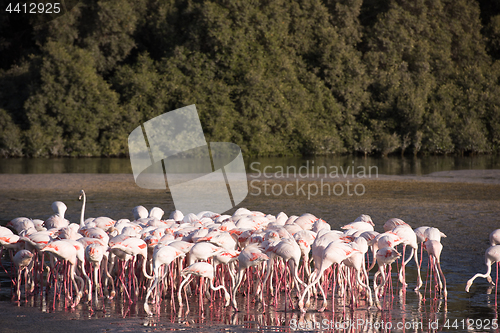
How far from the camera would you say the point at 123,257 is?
603 centimetres

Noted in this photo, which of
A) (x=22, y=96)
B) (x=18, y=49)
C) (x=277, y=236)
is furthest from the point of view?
(x=18, y=49)

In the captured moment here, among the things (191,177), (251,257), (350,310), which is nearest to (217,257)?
(251,257)

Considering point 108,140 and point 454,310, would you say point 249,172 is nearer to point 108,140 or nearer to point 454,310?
point 108,140

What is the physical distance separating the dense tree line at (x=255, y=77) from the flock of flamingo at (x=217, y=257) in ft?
83.1

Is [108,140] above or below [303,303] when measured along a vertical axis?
above

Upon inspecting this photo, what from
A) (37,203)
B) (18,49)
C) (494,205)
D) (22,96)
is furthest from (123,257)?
(18,49)

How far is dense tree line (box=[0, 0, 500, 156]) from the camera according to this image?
31656 mm

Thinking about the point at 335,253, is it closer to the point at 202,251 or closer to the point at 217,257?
the point at 217,257

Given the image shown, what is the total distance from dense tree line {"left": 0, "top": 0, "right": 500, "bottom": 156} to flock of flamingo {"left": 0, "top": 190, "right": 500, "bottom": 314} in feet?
83.1

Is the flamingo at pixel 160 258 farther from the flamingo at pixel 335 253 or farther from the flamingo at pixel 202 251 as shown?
the flamingo at pixel 335 253

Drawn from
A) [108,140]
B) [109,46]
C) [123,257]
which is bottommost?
[123,257]

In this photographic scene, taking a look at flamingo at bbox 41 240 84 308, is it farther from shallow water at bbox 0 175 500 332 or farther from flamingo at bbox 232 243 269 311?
flamingo at bbox 232 243 269 311

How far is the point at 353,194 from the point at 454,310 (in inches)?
363

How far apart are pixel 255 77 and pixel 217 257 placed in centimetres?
2699
